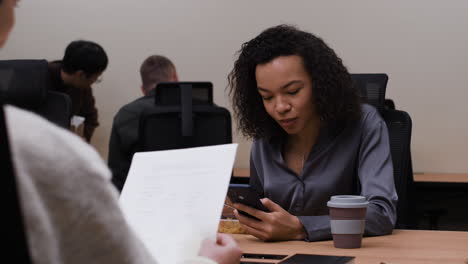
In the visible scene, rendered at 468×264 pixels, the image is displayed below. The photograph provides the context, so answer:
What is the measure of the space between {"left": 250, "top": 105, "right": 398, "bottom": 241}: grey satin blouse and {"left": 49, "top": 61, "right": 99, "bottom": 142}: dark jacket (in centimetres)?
260

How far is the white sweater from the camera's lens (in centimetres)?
49

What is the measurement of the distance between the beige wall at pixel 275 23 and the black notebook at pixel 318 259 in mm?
3034

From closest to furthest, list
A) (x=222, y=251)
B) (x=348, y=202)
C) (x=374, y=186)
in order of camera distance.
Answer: (x=222, y=251) → (x=348, y=202) → (x=374, y=186)

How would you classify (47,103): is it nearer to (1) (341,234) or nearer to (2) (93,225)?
(1) (341,234)

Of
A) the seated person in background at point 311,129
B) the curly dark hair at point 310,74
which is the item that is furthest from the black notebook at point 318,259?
the curly dark hair at point 310,74

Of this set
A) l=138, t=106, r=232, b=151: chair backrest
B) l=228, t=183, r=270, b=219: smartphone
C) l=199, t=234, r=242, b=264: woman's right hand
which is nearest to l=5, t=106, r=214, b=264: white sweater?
Result: l=199, t=234, r=242, b=264: woman's right hand

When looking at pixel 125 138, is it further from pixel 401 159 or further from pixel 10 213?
pixel 10 213

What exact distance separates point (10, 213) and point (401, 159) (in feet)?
6.40

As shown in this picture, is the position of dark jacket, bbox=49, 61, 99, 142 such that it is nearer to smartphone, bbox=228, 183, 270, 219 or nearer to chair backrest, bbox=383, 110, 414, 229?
chair backrest, bbox=383, 110, 414, 229

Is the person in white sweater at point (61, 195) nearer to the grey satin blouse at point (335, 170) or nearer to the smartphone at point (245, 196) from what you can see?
the smartphone at point (245, 196)

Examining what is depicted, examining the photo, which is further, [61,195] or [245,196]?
[245,196]

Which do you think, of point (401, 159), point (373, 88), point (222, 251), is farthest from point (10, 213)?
point (373, 88)

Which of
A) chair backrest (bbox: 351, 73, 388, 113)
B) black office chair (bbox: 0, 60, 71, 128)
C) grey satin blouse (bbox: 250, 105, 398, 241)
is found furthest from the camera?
black office chair (bbox: 0, 60, 71, 128)

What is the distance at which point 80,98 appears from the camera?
4555 millimetres
